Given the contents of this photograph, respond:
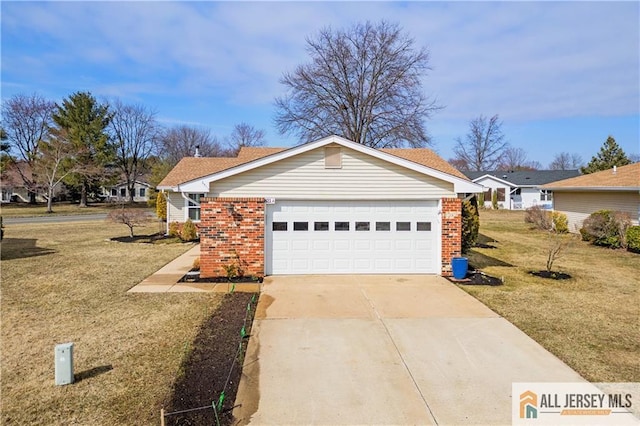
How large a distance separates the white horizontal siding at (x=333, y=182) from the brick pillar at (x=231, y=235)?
343 mm

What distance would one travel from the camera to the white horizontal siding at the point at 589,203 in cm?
1745

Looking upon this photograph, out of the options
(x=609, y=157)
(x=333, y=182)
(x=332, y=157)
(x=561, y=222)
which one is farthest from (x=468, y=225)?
(x=609, y=157)

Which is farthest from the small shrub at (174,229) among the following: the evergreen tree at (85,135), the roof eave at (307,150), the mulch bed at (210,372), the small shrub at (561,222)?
the evergreen tree at (85,135)

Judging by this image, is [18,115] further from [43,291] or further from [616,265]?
[616,265]

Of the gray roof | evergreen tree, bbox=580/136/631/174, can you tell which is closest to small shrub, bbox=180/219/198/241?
the gray roof

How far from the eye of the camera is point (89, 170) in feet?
135

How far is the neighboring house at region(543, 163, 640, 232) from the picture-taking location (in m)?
17.4

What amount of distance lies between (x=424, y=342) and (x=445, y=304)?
2.30 metres

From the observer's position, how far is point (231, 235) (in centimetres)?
1051

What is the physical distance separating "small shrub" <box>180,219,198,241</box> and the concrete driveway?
10.7 metres

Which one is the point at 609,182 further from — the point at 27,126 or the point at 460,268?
the point at 27,126

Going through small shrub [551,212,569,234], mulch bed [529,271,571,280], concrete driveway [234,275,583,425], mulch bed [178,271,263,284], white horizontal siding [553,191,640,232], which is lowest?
concrete driveway [234,275,583,425]

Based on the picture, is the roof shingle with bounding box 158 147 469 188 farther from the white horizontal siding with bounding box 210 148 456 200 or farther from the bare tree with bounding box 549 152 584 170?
the bare tree with bounding box 549 152 584 170

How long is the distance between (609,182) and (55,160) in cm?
4735
